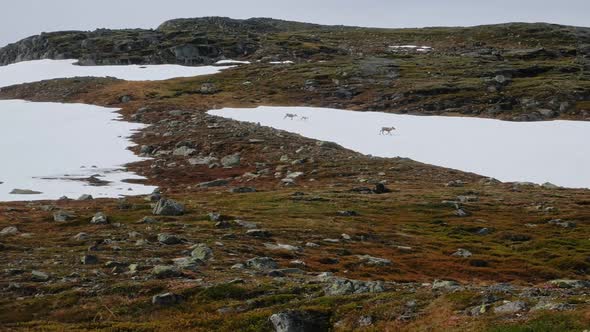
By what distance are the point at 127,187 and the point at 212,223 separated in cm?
1957

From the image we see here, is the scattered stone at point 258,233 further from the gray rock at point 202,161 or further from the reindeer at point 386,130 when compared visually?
the reindeer at point 386,130

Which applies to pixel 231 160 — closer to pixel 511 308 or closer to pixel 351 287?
pixel 351 287

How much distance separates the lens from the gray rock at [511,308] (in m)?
16.9

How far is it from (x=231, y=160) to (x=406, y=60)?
288ft

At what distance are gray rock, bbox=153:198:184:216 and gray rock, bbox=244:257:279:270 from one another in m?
12.1

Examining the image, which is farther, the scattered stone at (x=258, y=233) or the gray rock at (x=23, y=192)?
the gray rock at (x=23, y=192)

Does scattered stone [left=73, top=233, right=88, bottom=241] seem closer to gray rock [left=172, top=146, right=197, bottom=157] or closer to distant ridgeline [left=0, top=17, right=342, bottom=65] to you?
gray rock [left=172, top=146, right=197, bottom=157]

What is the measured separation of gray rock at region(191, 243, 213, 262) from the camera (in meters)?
27.4

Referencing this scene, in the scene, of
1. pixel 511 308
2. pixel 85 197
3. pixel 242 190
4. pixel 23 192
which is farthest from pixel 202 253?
pixel 23 192

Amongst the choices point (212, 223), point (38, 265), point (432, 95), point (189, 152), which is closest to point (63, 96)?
point (189, 152)

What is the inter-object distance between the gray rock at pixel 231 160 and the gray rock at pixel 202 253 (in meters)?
34.9

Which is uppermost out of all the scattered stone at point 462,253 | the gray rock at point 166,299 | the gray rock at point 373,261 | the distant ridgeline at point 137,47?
Result: the distant ridgeline at point 137,47

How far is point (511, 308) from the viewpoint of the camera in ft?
56.1

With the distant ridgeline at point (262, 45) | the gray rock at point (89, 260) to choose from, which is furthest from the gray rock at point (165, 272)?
the distant ridgeline at point (262, 45)
